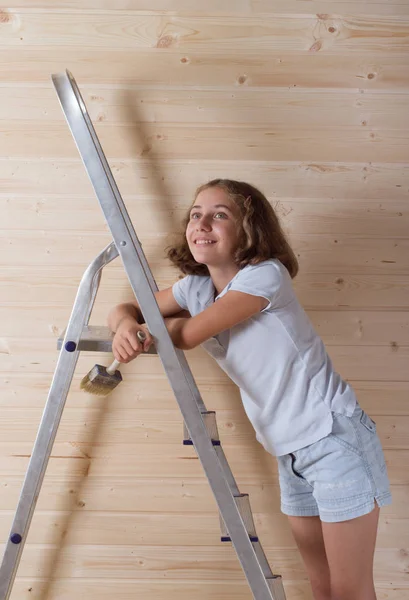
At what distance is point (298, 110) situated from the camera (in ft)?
5.67

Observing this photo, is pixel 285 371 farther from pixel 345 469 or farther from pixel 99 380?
pixel 99 380

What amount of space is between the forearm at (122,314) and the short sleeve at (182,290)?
110 mm

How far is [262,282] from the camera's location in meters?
1.40

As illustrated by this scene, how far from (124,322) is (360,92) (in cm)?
92

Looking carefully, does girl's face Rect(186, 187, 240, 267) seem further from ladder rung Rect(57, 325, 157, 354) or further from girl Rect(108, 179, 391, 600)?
ladder rung Rect(57, 325, 157, 354)

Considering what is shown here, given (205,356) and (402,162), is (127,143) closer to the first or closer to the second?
(205,356)

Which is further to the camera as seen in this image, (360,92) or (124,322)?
(360,92)

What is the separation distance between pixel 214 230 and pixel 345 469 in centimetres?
63

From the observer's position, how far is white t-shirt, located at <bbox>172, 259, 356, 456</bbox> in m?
1.45

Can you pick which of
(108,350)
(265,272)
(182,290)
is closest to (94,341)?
(108,350)

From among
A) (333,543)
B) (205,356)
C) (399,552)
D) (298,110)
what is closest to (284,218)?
(298,110)

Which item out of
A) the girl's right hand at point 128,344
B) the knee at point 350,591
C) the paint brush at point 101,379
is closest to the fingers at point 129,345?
the girl's right hand at point 128,344

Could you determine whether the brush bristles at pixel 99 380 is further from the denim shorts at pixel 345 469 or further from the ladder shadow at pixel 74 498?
the denim shorts at pixel 345 469

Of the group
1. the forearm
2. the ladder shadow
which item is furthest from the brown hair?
the ladder shadow
